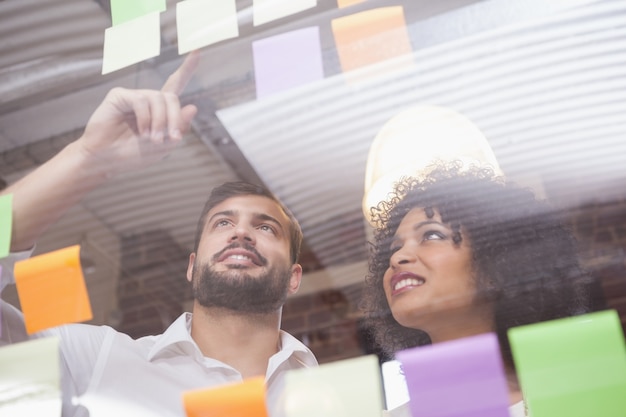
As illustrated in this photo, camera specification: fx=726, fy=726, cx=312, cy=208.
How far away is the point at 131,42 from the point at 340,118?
383 millimetres

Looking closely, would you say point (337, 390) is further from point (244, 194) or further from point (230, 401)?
point (244, 194)

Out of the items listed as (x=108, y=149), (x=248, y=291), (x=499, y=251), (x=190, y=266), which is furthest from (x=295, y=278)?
(x=108, y=149)

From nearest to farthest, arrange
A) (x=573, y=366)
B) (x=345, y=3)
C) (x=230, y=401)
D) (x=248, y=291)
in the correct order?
(x=573, y=366) → (x=230, y=401) → (x=248, y=291) → (x=345, y=3)

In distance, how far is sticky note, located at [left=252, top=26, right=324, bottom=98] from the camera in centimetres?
111

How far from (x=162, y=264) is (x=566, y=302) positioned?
0.60 meters

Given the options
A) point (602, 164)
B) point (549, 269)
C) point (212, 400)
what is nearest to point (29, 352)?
point (212, 400)

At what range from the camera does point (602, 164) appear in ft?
3.27

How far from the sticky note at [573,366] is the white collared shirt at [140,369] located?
30 centimetres

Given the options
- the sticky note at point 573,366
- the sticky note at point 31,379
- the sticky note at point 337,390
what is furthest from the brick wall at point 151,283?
the sticky note at point 573,366

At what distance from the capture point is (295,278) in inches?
41.8

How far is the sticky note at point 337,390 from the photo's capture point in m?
0.90

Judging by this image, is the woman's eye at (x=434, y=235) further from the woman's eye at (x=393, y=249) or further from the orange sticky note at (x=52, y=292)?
the orange sticky note at (x=52, y=292)

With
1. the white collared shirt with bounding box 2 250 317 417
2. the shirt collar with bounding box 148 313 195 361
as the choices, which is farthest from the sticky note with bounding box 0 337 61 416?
the shirt collar with bounding box 148 313 195 361

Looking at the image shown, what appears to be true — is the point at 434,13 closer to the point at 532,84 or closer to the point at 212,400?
the point at 532,84
